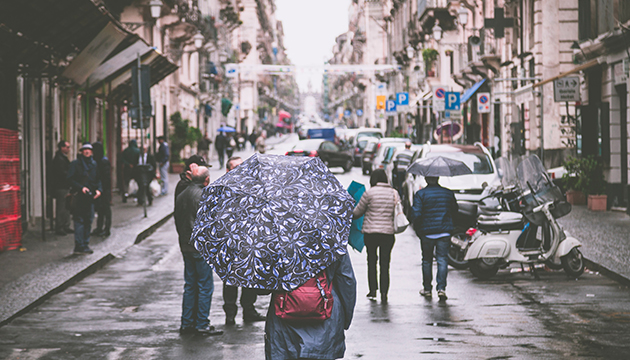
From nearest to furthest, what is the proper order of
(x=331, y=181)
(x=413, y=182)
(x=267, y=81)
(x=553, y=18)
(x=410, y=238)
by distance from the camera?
(x=331, y=181)
(x=410, y=238)
(x=413, y=182)
(x=553, y=18)
(x=267, y=81)

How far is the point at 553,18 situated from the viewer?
1109 inches

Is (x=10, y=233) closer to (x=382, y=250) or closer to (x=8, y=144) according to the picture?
(x=8, y=144)

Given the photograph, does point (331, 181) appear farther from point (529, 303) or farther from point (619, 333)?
point (529, 303)

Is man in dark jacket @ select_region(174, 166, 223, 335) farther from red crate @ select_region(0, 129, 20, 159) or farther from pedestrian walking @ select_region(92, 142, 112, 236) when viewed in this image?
pedestrian walking @ select_region(92, 142, 112, 236)

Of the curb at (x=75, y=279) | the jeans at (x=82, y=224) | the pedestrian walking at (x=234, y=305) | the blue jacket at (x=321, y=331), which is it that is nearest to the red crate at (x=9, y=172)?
the jeans at (x=82, y=224)

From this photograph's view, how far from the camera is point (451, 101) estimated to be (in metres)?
37.6

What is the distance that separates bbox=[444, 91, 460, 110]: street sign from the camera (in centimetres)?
3742

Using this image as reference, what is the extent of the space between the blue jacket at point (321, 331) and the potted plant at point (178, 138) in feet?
110

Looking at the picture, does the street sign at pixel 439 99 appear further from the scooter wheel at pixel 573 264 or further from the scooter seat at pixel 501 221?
the scooter wheel at pixel 573 264

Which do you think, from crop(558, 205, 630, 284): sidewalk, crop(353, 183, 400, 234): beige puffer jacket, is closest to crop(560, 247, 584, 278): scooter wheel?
crop(558, 205, 630, 284): sidewalk

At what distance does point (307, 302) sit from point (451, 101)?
33517mm

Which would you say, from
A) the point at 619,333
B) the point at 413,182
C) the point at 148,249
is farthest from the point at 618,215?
the point at 619,333

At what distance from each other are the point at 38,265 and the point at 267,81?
11750cm

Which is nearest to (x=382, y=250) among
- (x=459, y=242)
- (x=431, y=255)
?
(x=431, y=255)
